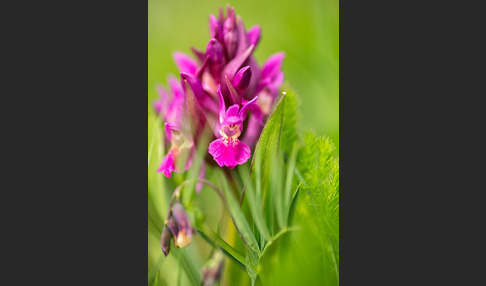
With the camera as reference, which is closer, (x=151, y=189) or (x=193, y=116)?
(x=193, y=116)

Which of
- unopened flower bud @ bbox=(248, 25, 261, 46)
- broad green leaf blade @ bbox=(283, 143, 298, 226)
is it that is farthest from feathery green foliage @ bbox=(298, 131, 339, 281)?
unopened flower bud @ bbox=(248, 25, 261, 46)

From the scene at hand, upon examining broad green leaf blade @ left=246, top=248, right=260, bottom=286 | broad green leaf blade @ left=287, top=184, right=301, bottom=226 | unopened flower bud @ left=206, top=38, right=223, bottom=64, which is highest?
unopened flower bud @ left=206, top=38, right=223, bottom=64

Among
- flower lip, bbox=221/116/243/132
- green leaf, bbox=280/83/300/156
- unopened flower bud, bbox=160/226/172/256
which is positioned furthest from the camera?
green leaf, bbox=280/83/300/156

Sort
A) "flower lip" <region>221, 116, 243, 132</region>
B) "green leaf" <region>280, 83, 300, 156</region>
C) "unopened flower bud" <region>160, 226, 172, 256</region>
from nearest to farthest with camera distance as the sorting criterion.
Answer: "flower lip" <region>221, 116, 243, 132</region>, "unopened flower bud" <region>160, 226, 172, 256</region>, "green leaf" <region>280, 83, 300, 156</region>

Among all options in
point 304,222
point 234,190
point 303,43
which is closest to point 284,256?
point 304,222

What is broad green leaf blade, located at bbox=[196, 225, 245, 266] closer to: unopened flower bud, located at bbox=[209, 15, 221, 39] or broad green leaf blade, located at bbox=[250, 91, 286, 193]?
broad green leaf blade, located at bbox=[250, 91, 286, 193]

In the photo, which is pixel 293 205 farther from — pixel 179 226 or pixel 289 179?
pixel 179 226

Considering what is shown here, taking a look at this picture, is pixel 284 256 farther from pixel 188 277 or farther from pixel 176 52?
pixel 176 52

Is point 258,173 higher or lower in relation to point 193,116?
lower
